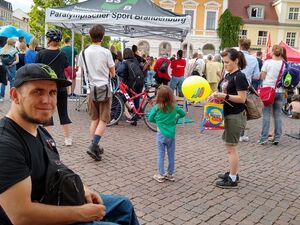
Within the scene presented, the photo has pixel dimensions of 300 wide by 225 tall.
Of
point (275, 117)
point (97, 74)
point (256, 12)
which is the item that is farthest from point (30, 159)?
point (256, 12)

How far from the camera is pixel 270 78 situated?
22.7 feet

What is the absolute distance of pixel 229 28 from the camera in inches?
1957

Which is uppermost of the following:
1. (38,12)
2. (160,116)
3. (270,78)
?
(38,12)

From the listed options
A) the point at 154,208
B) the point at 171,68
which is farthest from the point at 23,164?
the point at 171,68

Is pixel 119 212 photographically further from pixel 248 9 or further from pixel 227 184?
pixel 248 9

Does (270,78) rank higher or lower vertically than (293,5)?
lower

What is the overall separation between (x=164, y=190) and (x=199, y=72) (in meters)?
8.63

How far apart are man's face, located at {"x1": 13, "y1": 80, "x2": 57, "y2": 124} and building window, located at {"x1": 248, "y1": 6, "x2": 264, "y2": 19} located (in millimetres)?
57824

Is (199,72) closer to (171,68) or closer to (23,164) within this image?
(171,68)

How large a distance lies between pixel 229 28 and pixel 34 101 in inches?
1993

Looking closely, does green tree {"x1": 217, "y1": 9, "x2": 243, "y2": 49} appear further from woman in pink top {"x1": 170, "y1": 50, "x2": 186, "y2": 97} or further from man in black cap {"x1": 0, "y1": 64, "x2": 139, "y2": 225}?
man in black cap {"x1": 0, "y1": 64, "x2": 139, "y2": 225}

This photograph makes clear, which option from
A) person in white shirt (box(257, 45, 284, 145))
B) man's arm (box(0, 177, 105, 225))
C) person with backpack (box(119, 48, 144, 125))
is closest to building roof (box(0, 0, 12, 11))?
person with backpack (box(119, 48, 144, 125))

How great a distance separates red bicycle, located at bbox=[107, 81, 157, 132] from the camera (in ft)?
25.8

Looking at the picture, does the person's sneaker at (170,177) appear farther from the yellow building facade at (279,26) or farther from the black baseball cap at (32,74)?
the yellow building facade at (279,26)
